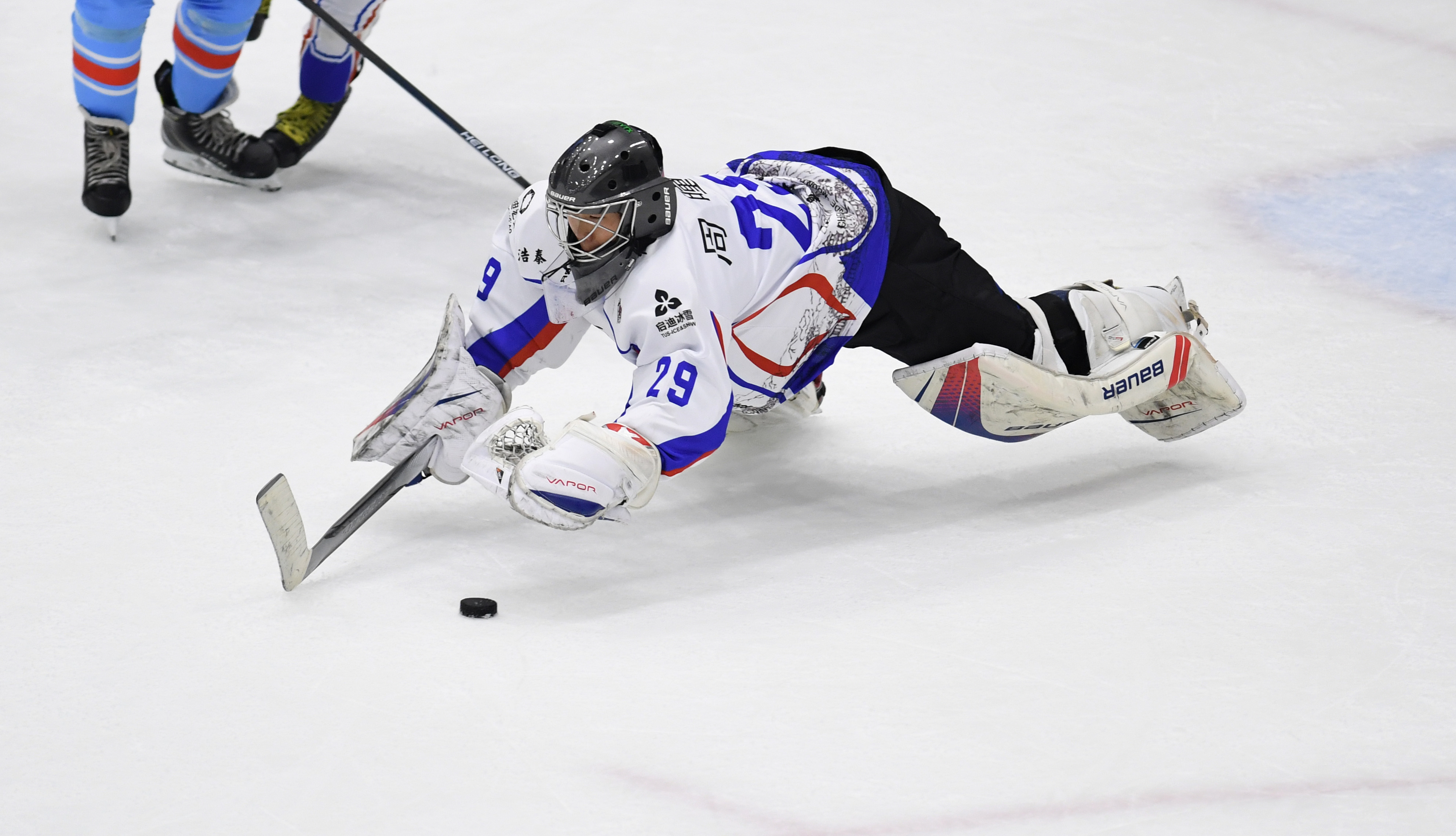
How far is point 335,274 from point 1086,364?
205 cm

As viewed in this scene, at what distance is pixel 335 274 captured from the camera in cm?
425

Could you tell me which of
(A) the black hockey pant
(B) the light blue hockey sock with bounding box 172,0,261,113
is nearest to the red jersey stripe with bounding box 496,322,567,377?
(A) the black hockey pant

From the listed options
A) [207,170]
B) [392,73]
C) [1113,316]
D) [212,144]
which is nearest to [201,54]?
[212,144]

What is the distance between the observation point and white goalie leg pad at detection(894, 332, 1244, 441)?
3002 mm

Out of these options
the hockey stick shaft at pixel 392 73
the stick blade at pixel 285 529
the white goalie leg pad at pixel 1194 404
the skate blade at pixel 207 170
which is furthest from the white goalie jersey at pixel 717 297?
the skate blade at pixel 207 170

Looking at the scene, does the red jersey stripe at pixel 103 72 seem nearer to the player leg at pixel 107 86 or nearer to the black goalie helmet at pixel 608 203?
the player leg at pixel 107 86

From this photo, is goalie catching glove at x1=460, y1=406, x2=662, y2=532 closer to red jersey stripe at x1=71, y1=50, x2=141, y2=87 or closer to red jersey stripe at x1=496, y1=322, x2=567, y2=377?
red jersey stripe at x1=496, y1=322, x2=567, y2=377

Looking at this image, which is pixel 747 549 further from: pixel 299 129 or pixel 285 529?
pixel 299 129

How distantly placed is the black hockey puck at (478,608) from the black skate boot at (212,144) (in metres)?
2.46

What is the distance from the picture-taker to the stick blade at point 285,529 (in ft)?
8.82

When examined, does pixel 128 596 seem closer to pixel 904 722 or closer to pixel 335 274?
pixel 904 722

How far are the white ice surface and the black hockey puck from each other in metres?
0.02

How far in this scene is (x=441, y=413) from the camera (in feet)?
9.59

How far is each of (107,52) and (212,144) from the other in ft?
1.53
